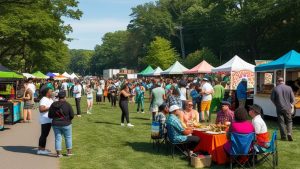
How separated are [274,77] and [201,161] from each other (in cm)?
1002

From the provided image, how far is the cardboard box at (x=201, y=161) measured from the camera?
9.02 m

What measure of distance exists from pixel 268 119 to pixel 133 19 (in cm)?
7848

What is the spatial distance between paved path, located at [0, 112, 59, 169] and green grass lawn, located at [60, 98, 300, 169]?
0.45 metres

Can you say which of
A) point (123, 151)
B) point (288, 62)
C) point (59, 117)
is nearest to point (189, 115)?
point (123, 151)

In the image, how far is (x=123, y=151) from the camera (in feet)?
36.4

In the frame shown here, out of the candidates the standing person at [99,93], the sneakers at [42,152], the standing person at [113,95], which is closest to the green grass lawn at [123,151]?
the sneakers at [42,152]

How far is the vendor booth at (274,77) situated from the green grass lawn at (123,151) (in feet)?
4.56

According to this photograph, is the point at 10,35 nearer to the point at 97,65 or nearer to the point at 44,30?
the point at 44,30

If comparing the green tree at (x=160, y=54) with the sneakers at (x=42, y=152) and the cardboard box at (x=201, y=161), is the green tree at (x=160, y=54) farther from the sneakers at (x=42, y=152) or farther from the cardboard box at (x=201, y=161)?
the cardboard box at (x=201, y=161)

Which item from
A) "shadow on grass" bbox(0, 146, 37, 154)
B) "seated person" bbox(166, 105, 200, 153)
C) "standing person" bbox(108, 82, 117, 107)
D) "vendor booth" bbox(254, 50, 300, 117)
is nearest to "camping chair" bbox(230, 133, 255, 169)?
"seated person" bbox(166, 105, 200, 153)

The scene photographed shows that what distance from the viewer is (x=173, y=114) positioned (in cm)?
1009

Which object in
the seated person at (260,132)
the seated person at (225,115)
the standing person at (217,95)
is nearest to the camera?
the seated person at (260,132)

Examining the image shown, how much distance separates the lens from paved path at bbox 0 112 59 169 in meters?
9.44

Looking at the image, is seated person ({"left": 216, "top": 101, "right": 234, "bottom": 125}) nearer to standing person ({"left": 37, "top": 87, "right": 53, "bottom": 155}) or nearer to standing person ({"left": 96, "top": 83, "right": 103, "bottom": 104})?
standing person ({"left": 37, "top": 87, "right": 53, "bottom": 155})
